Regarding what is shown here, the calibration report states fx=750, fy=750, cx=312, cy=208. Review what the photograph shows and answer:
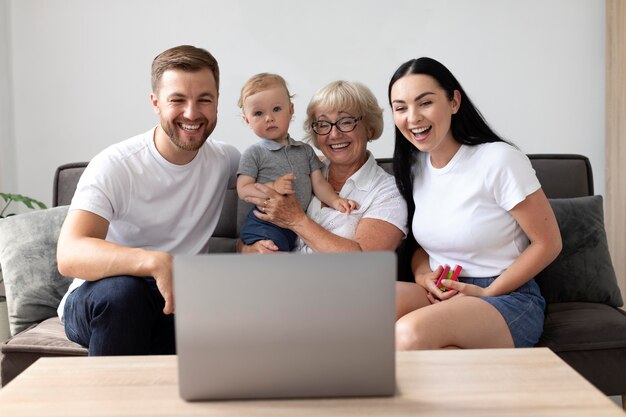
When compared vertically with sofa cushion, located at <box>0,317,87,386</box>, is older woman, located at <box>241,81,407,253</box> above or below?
above

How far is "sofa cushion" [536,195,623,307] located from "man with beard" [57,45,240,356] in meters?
1.09

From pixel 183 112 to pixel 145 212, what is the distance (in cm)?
32

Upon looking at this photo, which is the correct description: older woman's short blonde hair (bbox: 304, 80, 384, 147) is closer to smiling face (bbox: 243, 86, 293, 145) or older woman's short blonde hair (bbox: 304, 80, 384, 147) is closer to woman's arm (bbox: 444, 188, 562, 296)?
smiling face (bbox: 243, 86, 293, 145)

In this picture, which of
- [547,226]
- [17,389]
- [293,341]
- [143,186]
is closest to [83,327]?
[143,186]

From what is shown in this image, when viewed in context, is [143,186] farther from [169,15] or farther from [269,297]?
[169,15]

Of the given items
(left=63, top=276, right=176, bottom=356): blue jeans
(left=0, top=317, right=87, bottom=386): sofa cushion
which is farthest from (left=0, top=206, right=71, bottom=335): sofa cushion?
(left=63, top=276, right=176, bottom=356): blue jeans

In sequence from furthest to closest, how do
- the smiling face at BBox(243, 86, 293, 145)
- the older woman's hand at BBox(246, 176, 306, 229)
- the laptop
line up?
1. the smiling face at BBox(243, 86, 293, 145)
2. the older woman's hand at BBox(246, 176, 306, 229)
3. the laptop

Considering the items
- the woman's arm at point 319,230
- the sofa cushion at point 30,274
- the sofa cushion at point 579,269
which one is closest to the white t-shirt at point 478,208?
the woman's arm at point 319,230

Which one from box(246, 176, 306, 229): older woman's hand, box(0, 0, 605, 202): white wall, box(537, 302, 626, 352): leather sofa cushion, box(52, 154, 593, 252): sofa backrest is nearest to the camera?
box(537, 302, 626, 352): leather sofa cushion

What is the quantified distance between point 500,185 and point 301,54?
2.10 m

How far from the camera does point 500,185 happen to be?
2033 millimetres

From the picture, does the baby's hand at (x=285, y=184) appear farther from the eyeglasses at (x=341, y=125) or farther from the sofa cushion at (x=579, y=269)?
the sofa cushion at (x=579, y=269)

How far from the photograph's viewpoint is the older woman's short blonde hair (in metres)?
2.38

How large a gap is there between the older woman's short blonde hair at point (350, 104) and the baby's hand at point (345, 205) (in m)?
0.22
